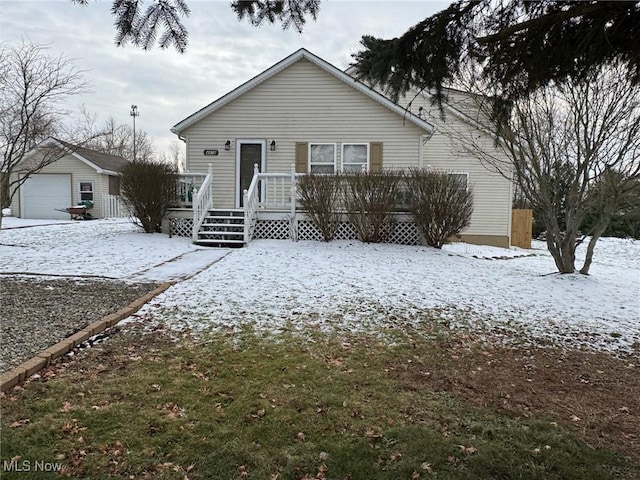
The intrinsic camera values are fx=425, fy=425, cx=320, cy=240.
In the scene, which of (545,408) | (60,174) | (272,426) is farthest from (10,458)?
(60,174)

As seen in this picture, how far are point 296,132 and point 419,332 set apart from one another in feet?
32.0

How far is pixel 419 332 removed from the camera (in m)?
4.93

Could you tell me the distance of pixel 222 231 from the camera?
11008 millimetres

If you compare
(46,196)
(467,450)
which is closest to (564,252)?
(467,450)

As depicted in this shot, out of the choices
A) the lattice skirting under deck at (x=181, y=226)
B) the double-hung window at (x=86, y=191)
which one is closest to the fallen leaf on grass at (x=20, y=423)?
the lattice skirting under deck at (x=181, y=226)

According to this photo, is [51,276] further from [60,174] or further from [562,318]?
[60,174]

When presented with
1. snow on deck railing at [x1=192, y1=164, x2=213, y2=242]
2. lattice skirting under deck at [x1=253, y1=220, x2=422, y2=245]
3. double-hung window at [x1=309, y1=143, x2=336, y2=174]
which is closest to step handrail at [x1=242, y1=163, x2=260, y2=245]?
lattice skirting under deck at [x1=253, y1=220, x2=422, y2=245]

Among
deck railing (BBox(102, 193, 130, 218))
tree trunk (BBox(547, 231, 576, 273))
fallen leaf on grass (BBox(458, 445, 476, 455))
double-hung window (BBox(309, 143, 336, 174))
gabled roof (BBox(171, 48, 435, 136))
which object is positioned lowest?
fallen leaf on grass (BBox(458, 445, 476, 455))

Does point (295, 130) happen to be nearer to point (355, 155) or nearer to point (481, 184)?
point (355, 155)

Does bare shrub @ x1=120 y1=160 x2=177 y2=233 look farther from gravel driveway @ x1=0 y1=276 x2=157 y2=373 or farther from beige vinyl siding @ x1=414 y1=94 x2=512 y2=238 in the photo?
beige vinyl siding @ x1=414 y1=94 x2=512 y2=238

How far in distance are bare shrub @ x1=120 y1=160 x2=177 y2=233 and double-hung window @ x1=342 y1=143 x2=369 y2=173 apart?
508 centimetres

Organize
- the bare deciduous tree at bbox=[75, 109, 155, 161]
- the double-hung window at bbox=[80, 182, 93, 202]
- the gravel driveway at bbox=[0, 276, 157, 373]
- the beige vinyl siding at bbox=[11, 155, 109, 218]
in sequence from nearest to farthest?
the gravel driveway at bbox=[0, 276, 157, 373] < the beige vinyl siding at bbox=[11, 155, 109, 218] < the double-hung window at bbox=[80, 182, 93, 202] < the bare deciduous tree at bbox=[75, 109, 155, 161]

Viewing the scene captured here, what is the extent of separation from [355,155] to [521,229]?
9000mm

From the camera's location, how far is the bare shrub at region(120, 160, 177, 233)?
11.1 m
